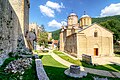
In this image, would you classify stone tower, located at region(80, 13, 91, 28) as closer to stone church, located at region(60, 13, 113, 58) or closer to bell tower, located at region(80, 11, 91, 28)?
bell tower, located at region(80, 11, 91, 28)

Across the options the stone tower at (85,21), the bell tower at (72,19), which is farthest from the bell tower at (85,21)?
the bell tower at (72,19)

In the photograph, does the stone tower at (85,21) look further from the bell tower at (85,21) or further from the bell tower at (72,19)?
the bell tower at (72,19)

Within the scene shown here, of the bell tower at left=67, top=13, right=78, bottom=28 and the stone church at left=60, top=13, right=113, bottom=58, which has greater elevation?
the bell tower at left=67, top=13, right=78, bottom=28

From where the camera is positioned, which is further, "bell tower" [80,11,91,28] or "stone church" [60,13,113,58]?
"bell tower" [80,11,91,28]

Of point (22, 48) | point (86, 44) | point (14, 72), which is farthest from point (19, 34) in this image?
point (86, 44)

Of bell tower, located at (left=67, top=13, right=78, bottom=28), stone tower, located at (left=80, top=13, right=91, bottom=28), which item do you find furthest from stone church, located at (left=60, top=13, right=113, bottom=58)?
bell tower, located at (left=67, top=13, right=78, bottom=28)

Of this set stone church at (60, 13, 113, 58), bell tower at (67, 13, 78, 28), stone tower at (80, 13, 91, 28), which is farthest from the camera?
bell tower at (67, 13, 78, 28)

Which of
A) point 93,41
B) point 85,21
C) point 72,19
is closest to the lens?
point 93,41

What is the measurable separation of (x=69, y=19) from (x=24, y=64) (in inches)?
1195

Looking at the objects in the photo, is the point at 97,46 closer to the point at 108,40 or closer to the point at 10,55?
the point at 108,40

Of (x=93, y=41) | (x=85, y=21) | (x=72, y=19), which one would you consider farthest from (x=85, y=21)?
(x=93, y=41)

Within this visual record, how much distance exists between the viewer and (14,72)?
356 inches

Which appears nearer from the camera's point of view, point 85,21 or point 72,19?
point 85,21

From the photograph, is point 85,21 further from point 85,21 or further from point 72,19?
point 72,19
